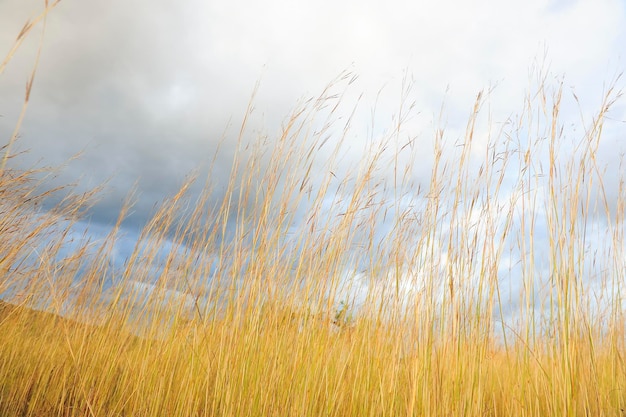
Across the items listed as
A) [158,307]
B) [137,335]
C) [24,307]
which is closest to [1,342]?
[24,307]

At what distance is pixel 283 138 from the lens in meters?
1.96

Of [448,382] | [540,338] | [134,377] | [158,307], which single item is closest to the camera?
[448,382]

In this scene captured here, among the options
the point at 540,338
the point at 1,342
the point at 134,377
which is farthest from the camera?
the point at 1,342

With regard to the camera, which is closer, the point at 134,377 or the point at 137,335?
the point at 134,377

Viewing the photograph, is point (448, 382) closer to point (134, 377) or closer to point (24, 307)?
point (134, 377)

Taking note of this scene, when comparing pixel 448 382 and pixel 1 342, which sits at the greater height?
pixel 448 382

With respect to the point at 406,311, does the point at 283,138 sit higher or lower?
higher

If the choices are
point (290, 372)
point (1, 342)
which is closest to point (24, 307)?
point (1, 342)

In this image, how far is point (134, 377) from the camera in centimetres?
229

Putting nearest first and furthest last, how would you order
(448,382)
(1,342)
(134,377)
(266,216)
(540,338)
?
(448,382)
(540,338)
(266,216)
(134,377)
(1,342)

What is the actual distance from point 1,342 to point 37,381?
0.73 m

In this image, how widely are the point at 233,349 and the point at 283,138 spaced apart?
93 cm

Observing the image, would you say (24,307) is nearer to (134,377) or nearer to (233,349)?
(134,377)

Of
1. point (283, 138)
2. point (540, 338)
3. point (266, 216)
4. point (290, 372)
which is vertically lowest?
point (290, 372)
